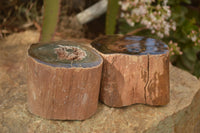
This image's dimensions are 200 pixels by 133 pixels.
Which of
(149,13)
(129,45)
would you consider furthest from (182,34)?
(129,45)

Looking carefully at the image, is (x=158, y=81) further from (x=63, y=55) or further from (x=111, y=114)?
(x=63, y=55)

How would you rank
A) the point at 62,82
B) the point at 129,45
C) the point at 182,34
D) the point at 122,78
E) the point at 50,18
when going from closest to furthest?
the point at 62,82
the point at 122,78
the point at 129,45
the point at 50,18
the point at 182,34

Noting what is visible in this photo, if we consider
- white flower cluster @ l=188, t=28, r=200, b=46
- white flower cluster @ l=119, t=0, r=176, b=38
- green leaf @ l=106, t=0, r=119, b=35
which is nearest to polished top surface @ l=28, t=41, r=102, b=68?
white flower cluster @ l=119, t=0, r=176, b=38

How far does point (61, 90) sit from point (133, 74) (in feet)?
1.24

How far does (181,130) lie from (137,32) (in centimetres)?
94

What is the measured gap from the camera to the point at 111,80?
4.28 feet

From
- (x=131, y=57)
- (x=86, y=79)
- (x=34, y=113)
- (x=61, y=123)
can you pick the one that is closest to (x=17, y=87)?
(x=34, y=113)

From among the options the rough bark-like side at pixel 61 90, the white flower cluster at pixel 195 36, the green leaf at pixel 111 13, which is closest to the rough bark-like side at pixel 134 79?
the rough bark-like side at pixel 61 90

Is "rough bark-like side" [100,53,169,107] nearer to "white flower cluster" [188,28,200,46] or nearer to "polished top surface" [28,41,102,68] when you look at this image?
"polished top surface" [28,41,102,68]

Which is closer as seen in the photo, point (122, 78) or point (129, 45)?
point (122, 78)

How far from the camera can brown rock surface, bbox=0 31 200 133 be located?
3.94ft

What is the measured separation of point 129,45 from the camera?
1418 mm

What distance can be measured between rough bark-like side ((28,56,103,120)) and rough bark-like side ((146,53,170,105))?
0.97 feet

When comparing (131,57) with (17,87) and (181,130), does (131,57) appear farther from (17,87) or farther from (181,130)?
(17,87)
